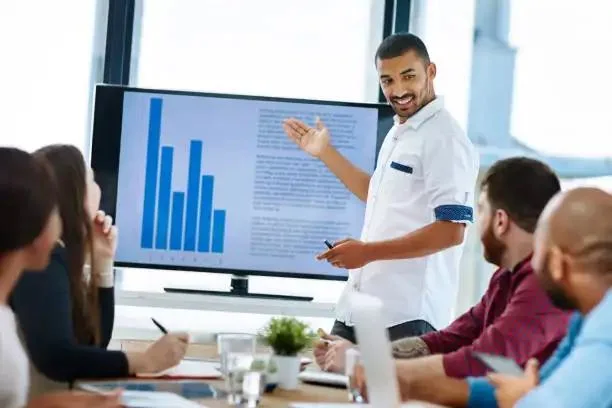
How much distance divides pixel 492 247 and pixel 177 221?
1.75m

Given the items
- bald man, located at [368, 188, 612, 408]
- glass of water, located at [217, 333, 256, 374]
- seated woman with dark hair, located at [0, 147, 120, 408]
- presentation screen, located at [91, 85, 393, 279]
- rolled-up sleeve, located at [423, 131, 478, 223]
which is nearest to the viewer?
bald man, located at [368, 188, 612, 408]

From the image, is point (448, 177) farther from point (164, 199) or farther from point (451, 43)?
point (164, 199)

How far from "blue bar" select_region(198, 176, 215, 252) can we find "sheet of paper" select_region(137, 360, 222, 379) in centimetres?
124

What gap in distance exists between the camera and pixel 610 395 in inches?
53.9

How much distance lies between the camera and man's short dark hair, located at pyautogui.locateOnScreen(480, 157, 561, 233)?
2146 mm

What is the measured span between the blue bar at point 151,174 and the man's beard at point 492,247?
1773 millimetres

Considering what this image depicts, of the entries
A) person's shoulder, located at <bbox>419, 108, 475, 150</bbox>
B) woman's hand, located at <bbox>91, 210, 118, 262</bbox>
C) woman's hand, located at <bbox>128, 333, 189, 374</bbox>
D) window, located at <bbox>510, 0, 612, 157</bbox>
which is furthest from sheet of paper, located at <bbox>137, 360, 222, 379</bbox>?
window, located at <bbox>510, 0, 612, 157</bbox>

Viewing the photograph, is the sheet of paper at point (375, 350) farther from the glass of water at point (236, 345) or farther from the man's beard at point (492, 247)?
the man's beard at point (492, 247)

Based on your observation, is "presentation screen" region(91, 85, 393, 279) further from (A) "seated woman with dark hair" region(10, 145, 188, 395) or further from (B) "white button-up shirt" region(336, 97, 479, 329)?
(A) "seated woman with dark hair" region(10, 145, 188, 395)

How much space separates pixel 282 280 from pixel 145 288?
1.90 ft

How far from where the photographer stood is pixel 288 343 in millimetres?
2129

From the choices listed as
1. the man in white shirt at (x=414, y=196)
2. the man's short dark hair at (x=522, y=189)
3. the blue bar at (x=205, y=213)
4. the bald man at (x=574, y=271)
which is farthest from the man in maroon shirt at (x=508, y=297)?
the blue bar at (x=205, y=213)

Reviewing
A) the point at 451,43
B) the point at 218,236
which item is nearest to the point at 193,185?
the point at 218,236

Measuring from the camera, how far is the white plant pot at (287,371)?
2074 mm
